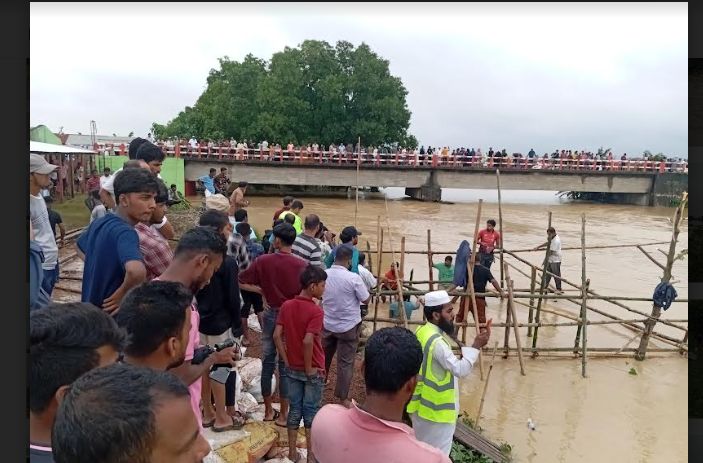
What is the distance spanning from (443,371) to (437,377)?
51 mm

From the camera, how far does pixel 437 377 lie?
10.5 ft

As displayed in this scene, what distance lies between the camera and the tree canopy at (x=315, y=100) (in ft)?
110

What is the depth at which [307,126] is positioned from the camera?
34.8 m

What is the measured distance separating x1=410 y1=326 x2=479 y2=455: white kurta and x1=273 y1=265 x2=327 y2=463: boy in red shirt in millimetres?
787

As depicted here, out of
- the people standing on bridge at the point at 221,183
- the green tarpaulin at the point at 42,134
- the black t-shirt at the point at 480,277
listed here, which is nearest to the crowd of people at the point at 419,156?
the green tarpaulin at the point at 42,134

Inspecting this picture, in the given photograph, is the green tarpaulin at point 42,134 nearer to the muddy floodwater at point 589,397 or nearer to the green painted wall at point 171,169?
the green painted wall at point 171,169

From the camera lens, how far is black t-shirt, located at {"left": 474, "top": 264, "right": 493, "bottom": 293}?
7.98 metres

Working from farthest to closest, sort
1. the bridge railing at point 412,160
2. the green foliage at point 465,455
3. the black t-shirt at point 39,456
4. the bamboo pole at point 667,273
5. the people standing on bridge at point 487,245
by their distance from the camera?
1. the bridge railing at point 412,160
2. the people standing on bridge at point 487,245
3. the bamboo pole at point 667,273
4. the green foliage at point 465,455
5. the black t-shirt at point 39,456

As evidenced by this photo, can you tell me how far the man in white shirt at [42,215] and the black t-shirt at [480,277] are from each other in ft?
18.5

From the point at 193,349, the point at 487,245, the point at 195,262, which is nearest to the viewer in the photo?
the point at 193,349

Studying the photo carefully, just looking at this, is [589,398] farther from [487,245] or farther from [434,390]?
[434,390]

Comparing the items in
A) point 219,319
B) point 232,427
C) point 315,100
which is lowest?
point 232,427

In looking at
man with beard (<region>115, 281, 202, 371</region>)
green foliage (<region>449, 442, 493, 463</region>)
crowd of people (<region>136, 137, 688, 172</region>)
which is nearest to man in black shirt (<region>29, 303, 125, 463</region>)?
man with beard (<region>115, 281, 202, 371</region>)

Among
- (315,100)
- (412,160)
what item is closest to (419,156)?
(412,160)
